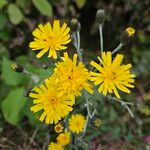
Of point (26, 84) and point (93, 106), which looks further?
point (26, 84)

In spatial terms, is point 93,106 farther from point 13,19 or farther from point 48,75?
point 13,19

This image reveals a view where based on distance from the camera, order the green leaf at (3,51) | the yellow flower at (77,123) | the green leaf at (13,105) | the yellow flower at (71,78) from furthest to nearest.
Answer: the green leaf at (3,51)
the green leaf at (13,105)
the yellow flower at (77,123)
the yellow flower at (71,78)

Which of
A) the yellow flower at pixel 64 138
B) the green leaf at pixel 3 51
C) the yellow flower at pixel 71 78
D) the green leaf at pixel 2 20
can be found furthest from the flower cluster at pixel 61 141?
the green leaf at pixel 2 20

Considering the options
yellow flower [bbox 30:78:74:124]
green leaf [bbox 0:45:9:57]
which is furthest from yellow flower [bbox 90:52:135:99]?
green leaf [bbox 0:45:9:57]

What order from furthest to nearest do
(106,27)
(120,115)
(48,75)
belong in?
(106,27) < (120,115) < (48,75)

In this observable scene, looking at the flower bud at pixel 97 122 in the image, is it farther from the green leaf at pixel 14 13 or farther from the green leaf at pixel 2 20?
the green leaf at pixel 2 20

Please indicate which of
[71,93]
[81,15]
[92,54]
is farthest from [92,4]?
[71,93]
